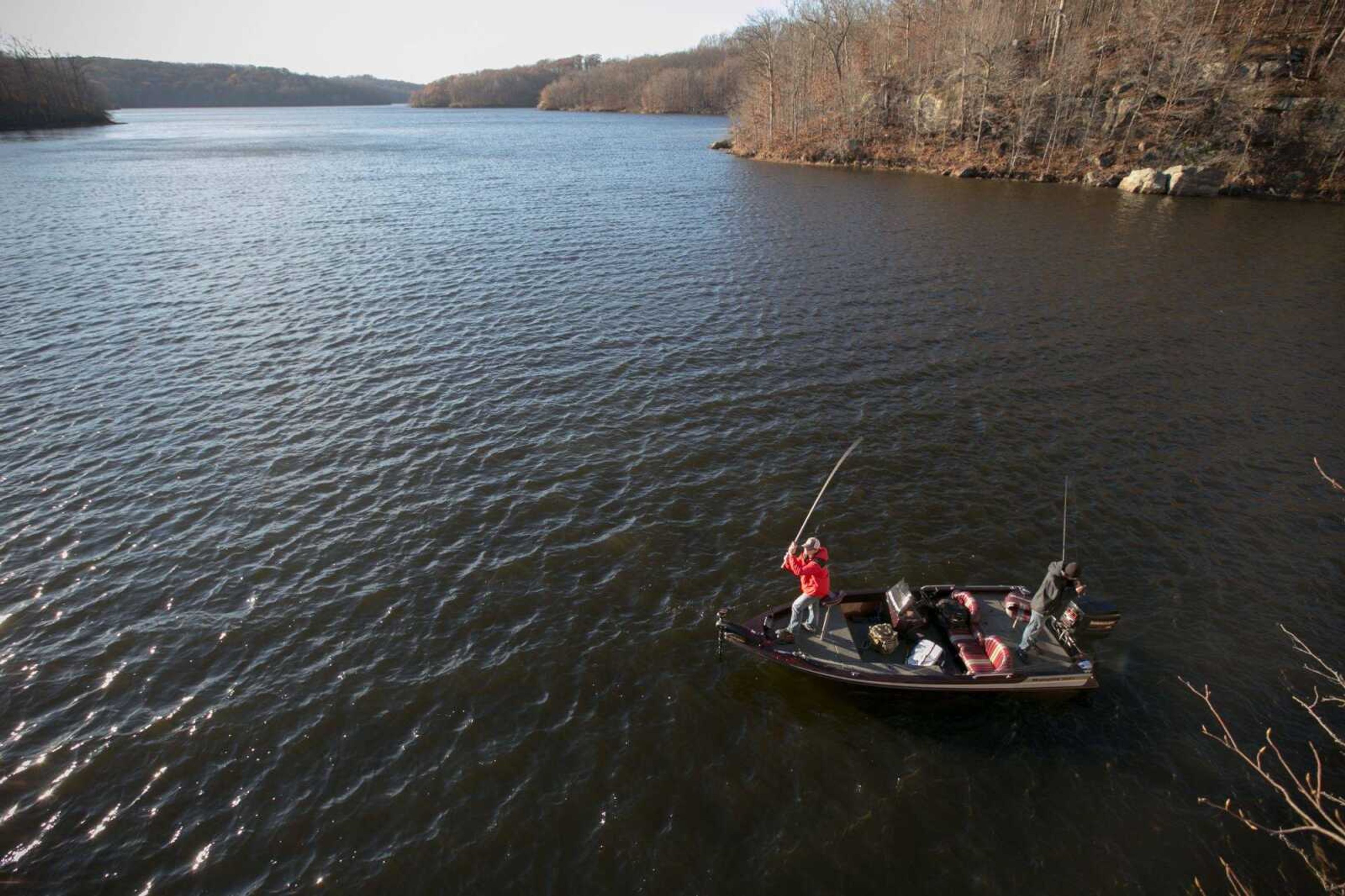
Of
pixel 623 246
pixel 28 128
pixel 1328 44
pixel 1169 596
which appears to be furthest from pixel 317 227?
pixel 28 128

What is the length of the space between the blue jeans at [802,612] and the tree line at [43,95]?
194 m

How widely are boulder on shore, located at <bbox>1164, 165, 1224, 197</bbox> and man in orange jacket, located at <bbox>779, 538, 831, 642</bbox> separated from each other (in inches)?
2722

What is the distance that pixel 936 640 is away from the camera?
1619cm

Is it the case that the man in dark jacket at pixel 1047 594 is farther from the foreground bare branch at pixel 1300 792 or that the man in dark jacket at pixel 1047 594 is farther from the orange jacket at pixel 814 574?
the orange jacket at pixel 814 574

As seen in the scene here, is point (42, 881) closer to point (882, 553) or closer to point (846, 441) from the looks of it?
point (882, 553)

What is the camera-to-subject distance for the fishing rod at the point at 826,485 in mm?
17078

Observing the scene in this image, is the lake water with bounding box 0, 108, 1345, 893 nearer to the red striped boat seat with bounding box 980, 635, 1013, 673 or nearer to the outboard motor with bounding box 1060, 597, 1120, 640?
the outboard motor with bounding box 1060, 597, 1120, 640

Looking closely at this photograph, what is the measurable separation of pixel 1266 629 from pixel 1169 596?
79.2 inches

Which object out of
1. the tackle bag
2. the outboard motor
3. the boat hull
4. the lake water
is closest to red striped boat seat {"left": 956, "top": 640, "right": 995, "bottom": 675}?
the boat hull

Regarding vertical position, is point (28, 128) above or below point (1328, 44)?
below

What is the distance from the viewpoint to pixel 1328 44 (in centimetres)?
6475

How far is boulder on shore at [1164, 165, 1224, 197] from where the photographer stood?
61812mm

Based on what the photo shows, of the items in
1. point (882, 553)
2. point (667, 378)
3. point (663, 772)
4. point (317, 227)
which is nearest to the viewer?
point (663, 772)

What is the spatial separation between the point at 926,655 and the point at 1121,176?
238ft
